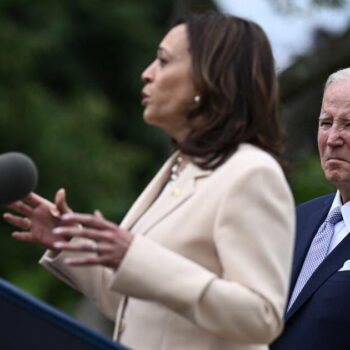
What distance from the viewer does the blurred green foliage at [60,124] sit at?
43.3 feet

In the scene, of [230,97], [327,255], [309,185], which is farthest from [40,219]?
[309,185]

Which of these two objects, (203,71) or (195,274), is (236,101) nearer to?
(203,71)

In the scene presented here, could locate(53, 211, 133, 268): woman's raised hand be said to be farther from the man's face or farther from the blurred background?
the blurred background

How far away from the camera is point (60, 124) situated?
13250mm

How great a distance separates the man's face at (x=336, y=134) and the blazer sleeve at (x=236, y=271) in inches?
57.2

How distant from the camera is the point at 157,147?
16.1 metres

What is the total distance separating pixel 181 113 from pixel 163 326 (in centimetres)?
54

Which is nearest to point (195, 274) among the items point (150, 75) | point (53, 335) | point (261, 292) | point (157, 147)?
point (261, 292)

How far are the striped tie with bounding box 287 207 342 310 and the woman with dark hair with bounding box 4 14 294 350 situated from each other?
103 cm

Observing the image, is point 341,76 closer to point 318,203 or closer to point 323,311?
point 318,203

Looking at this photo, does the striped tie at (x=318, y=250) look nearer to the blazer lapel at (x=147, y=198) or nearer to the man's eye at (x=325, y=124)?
the man's eye at (x=325, y=124)

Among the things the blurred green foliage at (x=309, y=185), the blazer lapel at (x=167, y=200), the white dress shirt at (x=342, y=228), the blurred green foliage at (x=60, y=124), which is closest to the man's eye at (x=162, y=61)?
the blazer lapel at (x=167, y=200)

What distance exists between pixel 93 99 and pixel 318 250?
374 inches

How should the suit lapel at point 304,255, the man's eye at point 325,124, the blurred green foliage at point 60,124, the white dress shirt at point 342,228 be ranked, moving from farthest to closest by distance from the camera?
the blurred green foliage at point 60,124, the man's eye at point 325,124, the white dress shirt at point 342,228, the suit lapel at point 304,255
